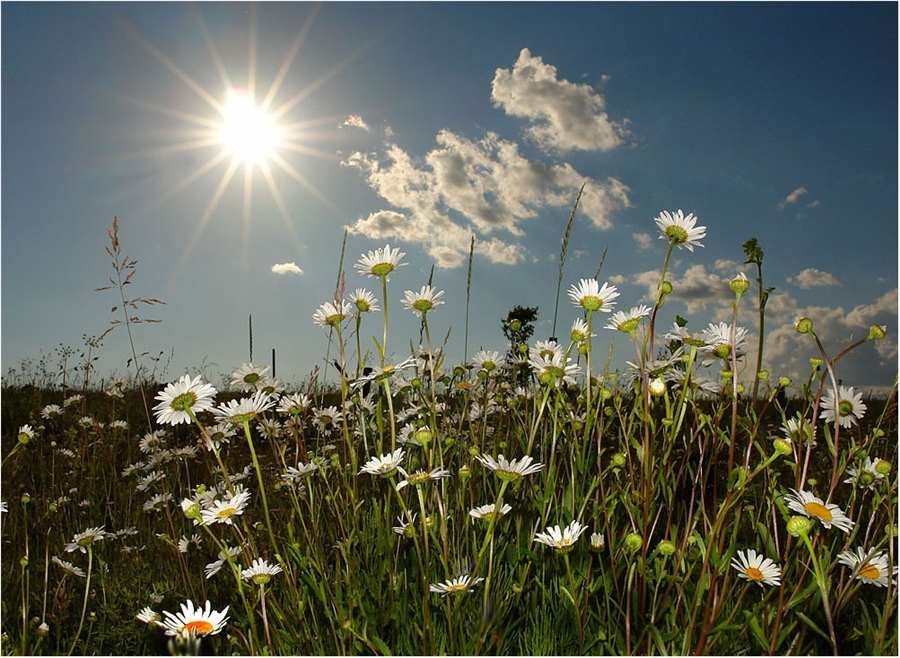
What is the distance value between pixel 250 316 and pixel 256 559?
2164 mm

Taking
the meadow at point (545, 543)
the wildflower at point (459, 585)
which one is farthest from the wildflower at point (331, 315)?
the wildflower at point (459, 585)

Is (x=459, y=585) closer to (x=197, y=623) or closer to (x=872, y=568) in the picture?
(x=197, y=623)

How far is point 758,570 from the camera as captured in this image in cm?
165

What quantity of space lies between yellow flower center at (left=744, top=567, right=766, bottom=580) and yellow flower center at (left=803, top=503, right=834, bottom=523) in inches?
9.1

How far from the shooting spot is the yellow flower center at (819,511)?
1498 millimetres

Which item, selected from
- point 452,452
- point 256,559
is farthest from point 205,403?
point 452,452

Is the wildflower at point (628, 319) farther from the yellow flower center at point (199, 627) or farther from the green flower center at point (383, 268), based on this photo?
the yellow flower center at point (199, 627)

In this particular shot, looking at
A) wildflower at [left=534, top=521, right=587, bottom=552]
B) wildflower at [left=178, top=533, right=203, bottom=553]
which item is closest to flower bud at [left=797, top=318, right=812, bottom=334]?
wildflower at [left=534, top=521, right=587, bottom=552]

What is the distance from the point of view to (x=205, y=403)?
5.67ft

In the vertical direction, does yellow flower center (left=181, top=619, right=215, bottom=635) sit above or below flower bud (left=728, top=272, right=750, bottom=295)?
below

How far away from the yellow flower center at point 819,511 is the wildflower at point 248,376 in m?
1.78

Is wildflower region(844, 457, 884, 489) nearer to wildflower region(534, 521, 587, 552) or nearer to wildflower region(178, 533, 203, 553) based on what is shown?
wildflower region(534, 521, 587, 552)

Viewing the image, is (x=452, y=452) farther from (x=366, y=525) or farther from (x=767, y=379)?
(x=767, y=379)

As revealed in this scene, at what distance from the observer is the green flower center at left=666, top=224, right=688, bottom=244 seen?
1.86m
